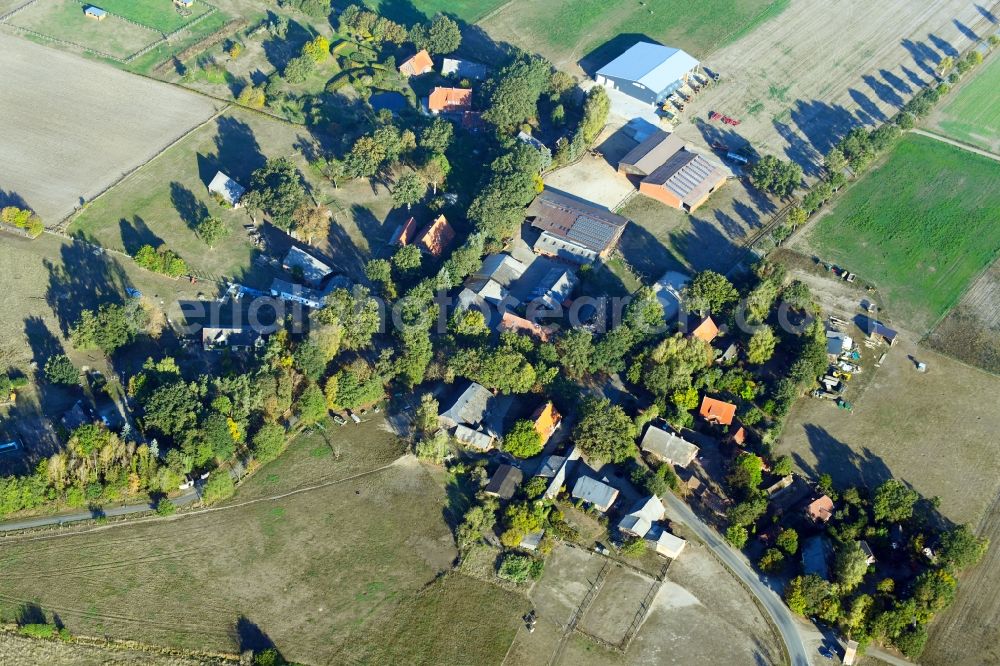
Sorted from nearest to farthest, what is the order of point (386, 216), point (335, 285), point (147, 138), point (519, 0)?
point (335, 285) < point (386, 216) < point (147, 138) < point (519, 0)

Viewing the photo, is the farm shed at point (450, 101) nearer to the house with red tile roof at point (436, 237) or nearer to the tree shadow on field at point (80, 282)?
the house with red tile roof at point (436, 237)

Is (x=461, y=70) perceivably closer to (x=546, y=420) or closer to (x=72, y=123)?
(x=72, y=123)

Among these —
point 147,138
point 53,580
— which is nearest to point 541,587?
point 53,580

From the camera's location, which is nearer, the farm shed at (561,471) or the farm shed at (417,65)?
the farm shed at (561,471)


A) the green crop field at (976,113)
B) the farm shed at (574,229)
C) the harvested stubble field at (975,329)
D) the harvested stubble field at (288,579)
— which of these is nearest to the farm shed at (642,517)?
the harvested stubble field at (288,579)

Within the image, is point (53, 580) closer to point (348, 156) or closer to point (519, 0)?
point (348, 156)

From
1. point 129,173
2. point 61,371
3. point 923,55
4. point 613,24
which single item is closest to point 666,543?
point 61,371
